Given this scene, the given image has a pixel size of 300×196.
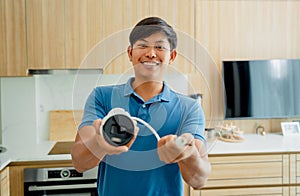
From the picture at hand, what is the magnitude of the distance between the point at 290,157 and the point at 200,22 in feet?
3.51

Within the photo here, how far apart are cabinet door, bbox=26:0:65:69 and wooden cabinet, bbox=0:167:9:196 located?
65 centimetres

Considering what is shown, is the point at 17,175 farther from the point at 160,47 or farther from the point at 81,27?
the point at 160,47

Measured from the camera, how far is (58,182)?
2.33 meters

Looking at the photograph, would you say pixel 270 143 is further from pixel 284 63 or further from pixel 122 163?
pixel 122 163

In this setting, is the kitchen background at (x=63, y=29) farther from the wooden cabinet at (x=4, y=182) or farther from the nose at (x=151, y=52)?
the nose at (x=151, y=52)

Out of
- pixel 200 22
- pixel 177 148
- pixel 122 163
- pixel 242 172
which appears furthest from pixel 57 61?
pixel 177 148

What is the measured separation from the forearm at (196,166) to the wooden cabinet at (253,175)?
1.44 meters

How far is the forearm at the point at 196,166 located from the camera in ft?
3.04

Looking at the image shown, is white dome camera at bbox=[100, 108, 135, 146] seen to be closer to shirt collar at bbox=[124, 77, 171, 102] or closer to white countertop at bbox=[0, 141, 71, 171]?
shirt collar at bbox=[124, 77, 171, 102]

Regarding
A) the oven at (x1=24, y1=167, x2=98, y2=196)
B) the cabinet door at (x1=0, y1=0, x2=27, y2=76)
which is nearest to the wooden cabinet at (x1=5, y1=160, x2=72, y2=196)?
the oven at (x1=24, y1=167, x2=98, y2=196)

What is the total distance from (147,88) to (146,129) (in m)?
0.15

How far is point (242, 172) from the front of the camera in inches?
97.0

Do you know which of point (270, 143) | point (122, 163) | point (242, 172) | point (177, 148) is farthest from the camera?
point (270, 143)

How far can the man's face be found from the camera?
964 mm
